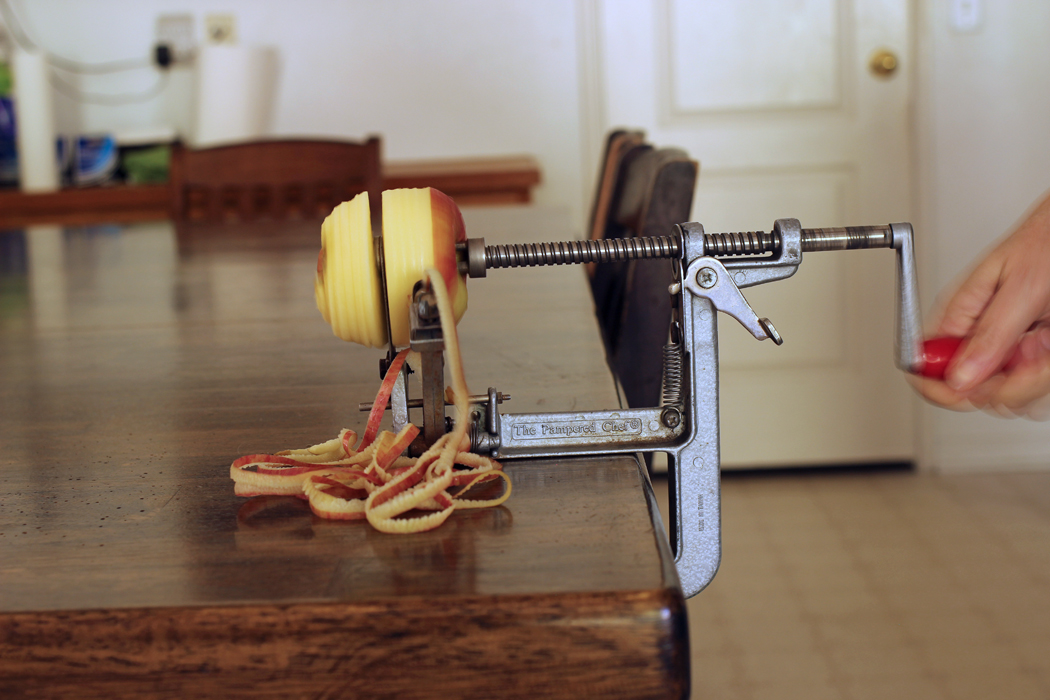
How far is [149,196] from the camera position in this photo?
2.62 meters

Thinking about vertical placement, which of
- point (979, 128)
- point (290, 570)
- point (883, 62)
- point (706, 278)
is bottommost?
point (290, 570)

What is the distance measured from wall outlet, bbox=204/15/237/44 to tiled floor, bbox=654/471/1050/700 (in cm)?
178

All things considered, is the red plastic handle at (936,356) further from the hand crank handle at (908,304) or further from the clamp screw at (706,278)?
the clamp screw at (706,278)

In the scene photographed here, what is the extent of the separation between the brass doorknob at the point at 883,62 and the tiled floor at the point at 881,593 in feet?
3.64

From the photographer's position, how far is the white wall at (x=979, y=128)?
2639 mm

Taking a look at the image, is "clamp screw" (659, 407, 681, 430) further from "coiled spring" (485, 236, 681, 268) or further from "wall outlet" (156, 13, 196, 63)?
"wall outlet" (156, 13, 196, 63)

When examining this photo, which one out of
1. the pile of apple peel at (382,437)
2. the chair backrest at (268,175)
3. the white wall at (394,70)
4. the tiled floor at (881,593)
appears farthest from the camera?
the white wall at (394,70)

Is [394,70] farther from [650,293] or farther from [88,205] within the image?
[650,293]

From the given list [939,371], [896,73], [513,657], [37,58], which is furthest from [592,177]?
[513,657]

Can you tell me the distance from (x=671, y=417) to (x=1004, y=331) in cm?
21

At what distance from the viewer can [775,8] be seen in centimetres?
272

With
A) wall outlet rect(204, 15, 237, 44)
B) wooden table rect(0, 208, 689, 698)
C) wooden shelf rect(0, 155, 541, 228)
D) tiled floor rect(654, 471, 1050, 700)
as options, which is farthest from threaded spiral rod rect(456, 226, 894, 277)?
wall outlet rect(204, 15, 237, 44)

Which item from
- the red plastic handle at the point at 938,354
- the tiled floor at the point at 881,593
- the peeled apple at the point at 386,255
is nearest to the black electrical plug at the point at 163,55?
the tiled floor at the point at 881,593

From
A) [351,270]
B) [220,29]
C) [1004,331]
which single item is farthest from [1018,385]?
[220,29]
